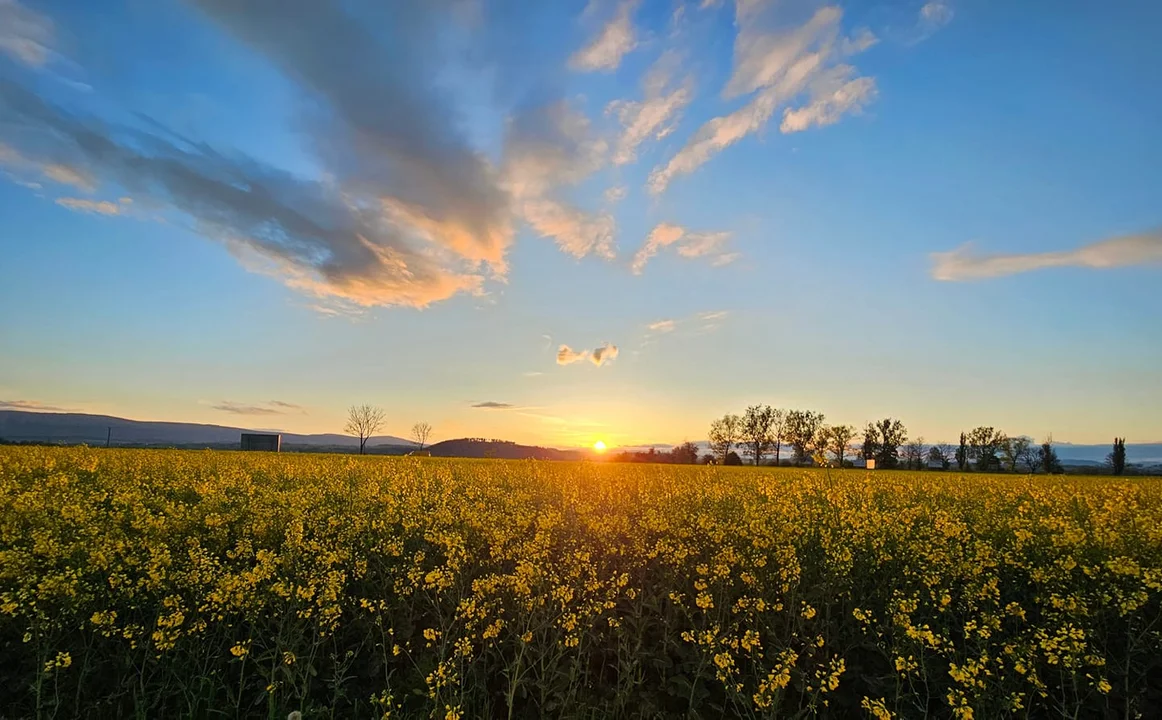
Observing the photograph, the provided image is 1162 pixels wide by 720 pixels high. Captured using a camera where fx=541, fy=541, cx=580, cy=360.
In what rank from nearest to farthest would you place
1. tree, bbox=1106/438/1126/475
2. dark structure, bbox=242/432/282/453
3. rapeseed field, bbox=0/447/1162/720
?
rapeseed field, bbox=0/447/1162/720, dark structure, bbox=242/432/282/453, tree, bbox=1106/438/1126/475

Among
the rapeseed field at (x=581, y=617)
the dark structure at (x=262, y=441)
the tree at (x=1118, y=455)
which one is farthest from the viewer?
the tree at (x=1118, y=455)

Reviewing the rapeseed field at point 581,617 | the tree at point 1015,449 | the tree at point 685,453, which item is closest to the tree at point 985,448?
the tree at point 1015,449

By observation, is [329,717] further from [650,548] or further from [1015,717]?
[1015,717]

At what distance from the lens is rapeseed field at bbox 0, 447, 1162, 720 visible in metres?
4.70

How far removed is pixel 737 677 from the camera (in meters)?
5.17

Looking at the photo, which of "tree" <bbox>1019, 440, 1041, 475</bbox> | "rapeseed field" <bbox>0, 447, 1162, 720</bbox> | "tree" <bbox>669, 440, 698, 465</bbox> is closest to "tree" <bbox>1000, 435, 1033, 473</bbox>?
"tree" <bbox>1019, 440, 1041, 475</bbox>

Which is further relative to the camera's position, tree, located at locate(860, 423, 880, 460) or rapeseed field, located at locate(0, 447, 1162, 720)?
tree, located at locate(860, 423, 880, 460)

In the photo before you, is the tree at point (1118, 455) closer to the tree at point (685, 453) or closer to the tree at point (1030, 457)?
the tree at point (1030, 457)

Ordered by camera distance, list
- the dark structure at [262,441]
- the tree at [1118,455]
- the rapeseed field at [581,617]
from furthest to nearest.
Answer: the tree at [1118,455] < the dark structure at [262,441] < the rapeseed field at [581,617]

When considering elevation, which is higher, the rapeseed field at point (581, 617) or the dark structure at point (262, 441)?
the rapeseed field at point (581, 617)

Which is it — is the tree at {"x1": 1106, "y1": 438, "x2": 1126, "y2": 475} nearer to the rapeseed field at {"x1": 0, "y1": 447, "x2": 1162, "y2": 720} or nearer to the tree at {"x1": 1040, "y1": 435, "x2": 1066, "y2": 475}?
the tree at {"x1": 1040, "y1": 435, "x2": 1066, "y2": 475}

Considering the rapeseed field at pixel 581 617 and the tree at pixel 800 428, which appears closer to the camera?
the rapeseed field at pixel 581 617

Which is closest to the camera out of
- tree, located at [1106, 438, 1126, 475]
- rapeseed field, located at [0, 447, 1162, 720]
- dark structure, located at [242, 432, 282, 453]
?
rapeseed field, located at [0, 447, 1162, 720]

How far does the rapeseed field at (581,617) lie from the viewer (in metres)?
4.70
